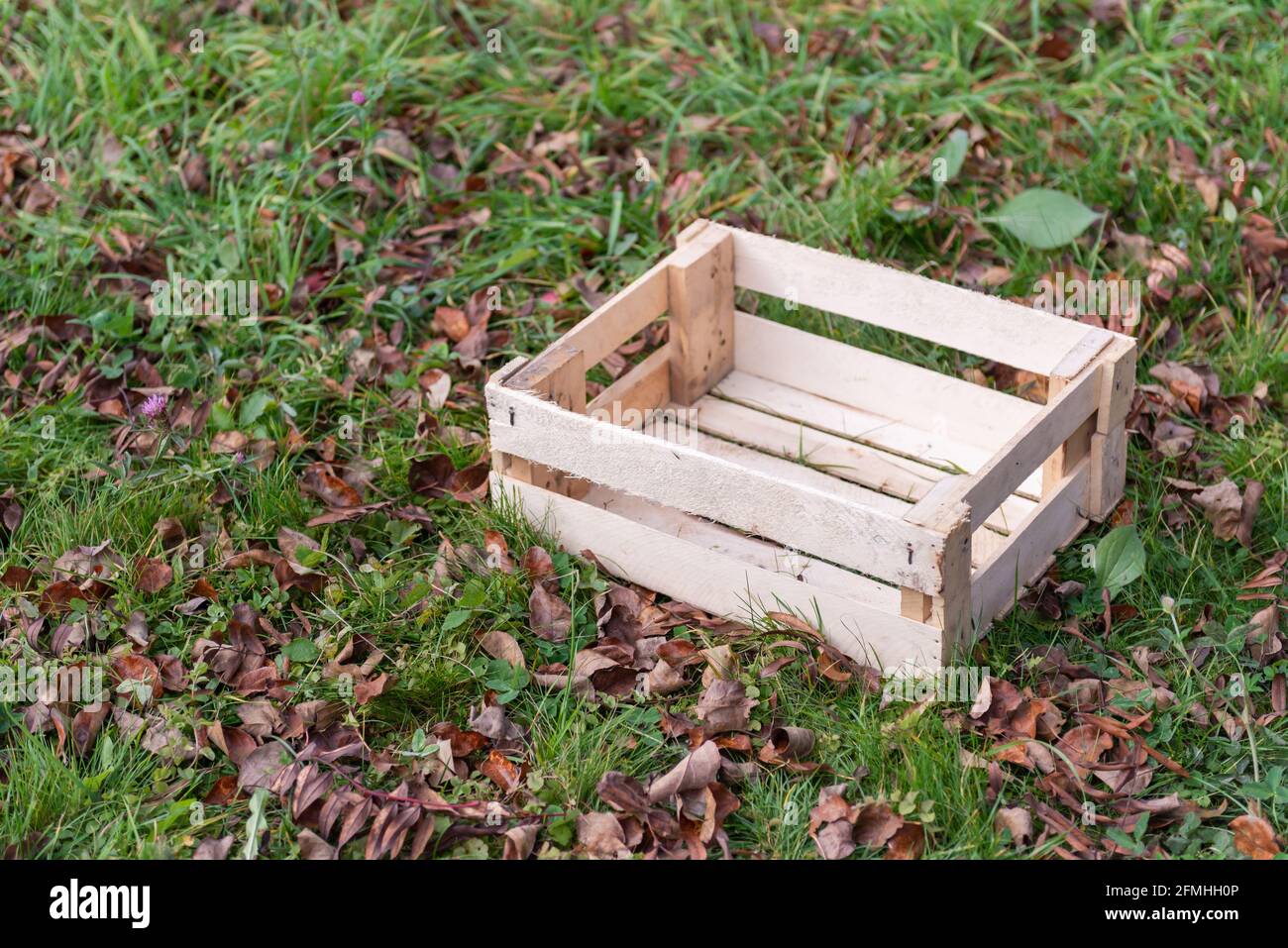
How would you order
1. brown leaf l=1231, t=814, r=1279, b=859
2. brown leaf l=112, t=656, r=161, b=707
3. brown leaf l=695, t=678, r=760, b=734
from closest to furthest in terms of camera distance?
brown leaf l=1231, t=814, r=1279, b=859, brown leaf l=695, t=678, r=760, b=734, brown leaf l=112, t=656, r=161, b=707

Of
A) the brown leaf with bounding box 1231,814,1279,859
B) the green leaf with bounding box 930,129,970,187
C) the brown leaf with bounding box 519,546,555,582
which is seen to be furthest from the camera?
the green leaf with bounding box 930,129,970,187

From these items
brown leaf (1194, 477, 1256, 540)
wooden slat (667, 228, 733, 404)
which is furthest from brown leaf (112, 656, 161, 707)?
brown leaf (1194, 477, 1256, 540)

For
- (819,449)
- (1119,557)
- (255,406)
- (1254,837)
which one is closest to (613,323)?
(819,449)

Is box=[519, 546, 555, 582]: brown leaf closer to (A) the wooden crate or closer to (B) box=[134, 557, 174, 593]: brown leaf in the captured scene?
(A) the wooden crate

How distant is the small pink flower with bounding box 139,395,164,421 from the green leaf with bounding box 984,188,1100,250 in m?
2.34

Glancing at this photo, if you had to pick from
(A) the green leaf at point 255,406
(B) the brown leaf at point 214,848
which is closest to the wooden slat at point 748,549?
(A) the green leaf at point 255,406

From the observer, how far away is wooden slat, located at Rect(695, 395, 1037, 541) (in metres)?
3.83

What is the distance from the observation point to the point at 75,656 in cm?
346

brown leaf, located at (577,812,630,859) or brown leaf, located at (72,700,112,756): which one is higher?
brown leaf, located at (72,700,112,756)

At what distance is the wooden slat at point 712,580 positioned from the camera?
3.31 meters

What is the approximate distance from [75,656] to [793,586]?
61.7 inches

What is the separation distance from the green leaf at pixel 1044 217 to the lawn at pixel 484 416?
3 centimetres

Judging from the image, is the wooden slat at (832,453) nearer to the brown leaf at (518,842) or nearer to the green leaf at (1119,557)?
the green leaf at (1119,557)

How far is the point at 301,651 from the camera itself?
137 inches
